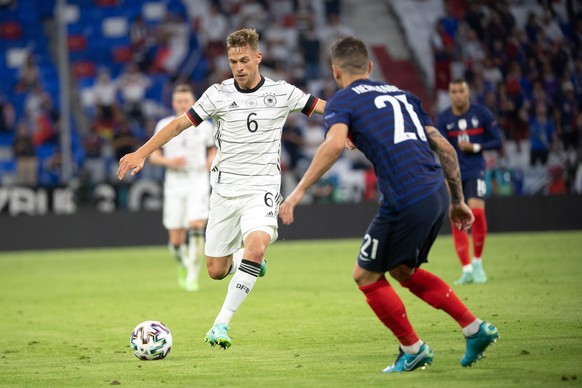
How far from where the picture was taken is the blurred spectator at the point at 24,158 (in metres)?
23.5

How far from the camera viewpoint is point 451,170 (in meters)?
6.27

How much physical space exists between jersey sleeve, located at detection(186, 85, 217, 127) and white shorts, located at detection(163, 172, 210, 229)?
544cm

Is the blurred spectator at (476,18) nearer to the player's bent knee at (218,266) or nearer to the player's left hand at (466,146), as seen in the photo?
the player's left hand at (466,146)

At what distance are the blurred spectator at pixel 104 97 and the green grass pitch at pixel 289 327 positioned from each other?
8.19 metres

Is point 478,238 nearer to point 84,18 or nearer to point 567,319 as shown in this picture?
point 567,319

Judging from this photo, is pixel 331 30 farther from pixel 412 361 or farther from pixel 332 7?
pixel 412 361

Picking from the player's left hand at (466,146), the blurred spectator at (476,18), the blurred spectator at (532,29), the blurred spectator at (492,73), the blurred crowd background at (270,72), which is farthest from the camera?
the blurred spectator at (476,18)

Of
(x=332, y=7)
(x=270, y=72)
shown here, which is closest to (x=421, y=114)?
(x=270, y=72)

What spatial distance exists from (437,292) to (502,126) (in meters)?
17.6

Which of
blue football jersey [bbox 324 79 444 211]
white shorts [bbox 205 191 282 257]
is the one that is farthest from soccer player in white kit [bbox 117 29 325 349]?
blue football jersey [bbox 324 79 444 211]

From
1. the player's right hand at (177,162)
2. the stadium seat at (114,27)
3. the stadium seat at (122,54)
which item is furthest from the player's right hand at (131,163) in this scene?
the stadium seat at (114,27)

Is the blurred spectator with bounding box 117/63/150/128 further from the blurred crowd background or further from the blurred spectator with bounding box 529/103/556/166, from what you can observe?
the blurred spectator with bounding box 529/103/556/166

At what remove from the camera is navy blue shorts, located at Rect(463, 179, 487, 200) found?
41.1ft

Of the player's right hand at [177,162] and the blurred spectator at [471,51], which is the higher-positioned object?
the blurred spectator at [471,51]
